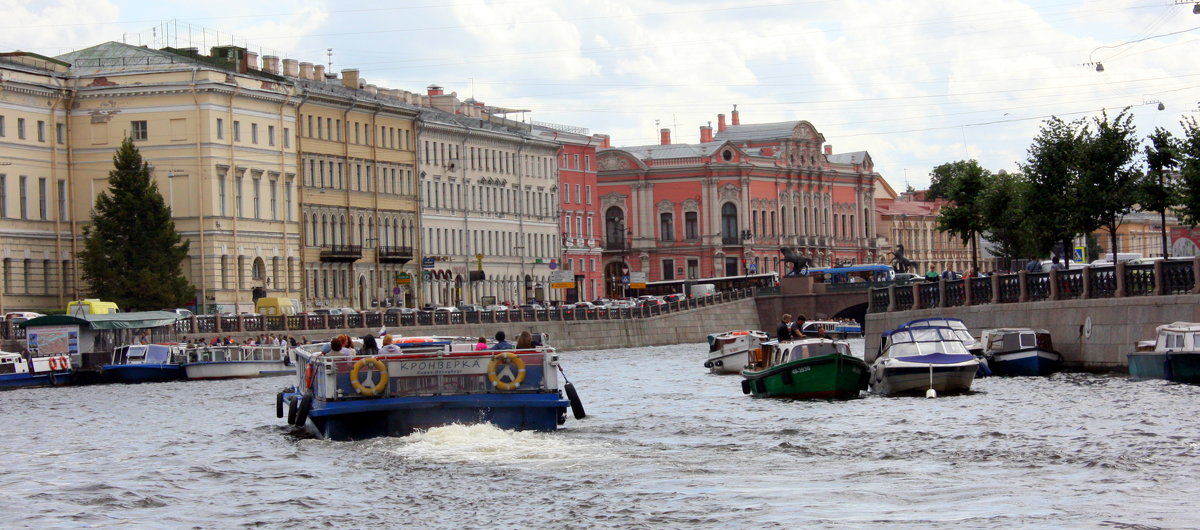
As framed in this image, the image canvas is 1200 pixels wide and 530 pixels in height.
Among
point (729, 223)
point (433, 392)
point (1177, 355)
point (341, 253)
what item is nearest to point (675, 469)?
point (433, 392)

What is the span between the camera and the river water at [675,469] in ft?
73.2

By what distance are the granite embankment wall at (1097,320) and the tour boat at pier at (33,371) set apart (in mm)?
24669

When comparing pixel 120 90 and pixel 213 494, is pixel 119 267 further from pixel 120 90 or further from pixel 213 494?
pixel 213 494

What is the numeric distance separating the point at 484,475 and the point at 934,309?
34.0 m

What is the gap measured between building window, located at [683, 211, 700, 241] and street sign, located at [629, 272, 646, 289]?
6613 mm

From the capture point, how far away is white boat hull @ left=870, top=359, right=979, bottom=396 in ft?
135

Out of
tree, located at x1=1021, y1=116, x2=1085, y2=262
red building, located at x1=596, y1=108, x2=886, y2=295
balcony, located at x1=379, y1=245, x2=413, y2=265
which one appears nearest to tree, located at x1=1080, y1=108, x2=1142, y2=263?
tree, located at x1=1021, y1=116, x2=1085, y2=262

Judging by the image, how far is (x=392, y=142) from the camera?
99250 millimetres

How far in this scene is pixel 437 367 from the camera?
29766 millimetres

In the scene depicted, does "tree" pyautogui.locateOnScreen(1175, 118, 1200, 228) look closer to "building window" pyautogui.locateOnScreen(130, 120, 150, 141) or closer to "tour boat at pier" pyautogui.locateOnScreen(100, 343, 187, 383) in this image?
"tour boat at pier" pyautogui.locateOnScreen(100, 343, 187, 383)

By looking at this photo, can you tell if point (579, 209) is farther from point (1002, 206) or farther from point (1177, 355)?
point (1177, 355)

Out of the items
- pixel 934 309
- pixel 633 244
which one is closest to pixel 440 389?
pixel 934 309

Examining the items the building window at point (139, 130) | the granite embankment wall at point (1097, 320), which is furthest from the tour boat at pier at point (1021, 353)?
the building window at point (139, 130)

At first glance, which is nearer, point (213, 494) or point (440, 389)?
point (213, 494)
